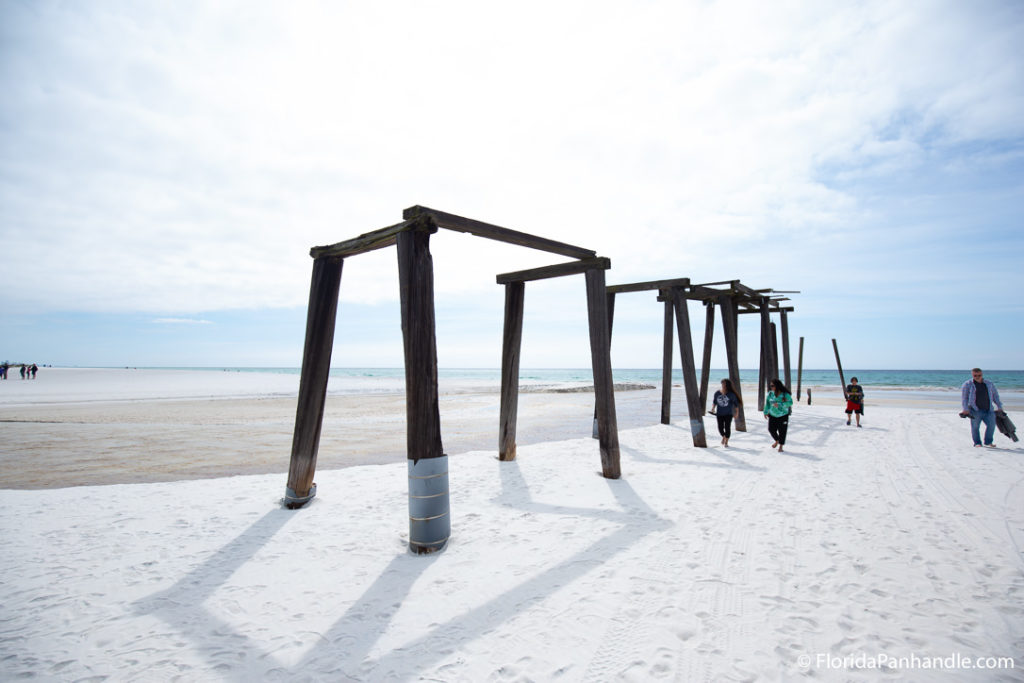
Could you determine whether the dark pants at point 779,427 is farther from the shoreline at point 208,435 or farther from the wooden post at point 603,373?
the wooden post at point 603,373

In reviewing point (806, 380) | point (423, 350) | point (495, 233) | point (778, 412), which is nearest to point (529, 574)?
point (423, 350)

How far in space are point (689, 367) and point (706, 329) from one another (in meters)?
5.88

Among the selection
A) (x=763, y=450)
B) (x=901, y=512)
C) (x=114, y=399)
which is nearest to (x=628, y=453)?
(x=763, y=450)

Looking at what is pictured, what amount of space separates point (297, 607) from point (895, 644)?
399cm

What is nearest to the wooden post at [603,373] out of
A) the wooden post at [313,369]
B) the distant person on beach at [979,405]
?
the wooden post at [313,369]

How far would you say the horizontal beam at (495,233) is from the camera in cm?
459

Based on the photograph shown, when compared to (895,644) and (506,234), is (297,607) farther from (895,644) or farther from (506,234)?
(506,234)

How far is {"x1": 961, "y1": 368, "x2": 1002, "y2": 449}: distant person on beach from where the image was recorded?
29.9 feet

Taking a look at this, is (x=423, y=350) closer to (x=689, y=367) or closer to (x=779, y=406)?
(x=689, y=367)

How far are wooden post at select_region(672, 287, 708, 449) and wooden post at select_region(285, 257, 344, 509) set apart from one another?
6.78 meters

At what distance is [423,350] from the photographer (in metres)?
→ 4.43

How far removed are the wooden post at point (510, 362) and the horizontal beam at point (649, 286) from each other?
11.2 feet

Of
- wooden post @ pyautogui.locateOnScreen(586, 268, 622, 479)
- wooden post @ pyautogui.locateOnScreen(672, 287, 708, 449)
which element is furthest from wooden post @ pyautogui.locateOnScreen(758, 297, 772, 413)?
wooden post @ pyautogui.locateOnScreen(586, 268, 622, 479)

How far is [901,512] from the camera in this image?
5.15 meters
